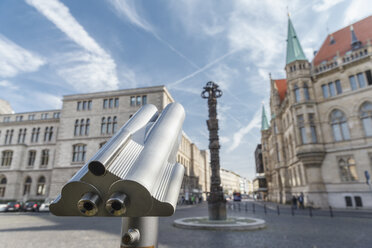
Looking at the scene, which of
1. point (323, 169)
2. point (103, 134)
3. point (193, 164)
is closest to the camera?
point (323, 169)

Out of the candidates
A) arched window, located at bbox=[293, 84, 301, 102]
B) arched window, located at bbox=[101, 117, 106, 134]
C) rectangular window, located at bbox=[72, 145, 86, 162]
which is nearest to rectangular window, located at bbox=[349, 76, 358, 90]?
arched window, located at bbox=[293, 84, 301, 102]

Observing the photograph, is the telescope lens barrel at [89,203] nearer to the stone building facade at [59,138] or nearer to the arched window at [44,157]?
the stone building facade at [59,138]

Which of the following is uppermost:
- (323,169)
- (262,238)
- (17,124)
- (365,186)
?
(17,124)

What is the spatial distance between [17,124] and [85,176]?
55.8 meters

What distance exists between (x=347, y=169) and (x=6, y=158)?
5792 centimetres

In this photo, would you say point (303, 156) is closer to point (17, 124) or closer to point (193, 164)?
point (193, 164)

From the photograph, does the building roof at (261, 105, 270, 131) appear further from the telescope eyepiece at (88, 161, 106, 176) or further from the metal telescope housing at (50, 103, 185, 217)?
the telescope eyepiece at (88, 161, 106, 176)

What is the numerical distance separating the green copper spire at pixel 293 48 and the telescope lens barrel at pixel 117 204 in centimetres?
3616

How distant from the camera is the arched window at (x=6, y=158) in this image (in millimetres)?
44062

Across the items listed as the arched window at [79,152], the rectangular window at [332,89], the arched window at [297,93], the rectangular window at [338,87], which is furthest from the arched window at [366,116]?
the arched window at [79,152]

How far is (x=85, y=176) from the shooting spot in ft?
7.55

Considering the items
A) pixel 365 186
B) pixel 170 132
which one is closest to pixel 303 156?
pixel 365 186

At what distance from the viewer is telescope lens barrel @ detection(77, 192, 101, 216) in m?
2.19

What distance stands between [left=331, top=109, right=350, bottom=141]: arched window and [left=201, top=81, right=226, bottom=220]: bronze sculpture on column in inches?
786
